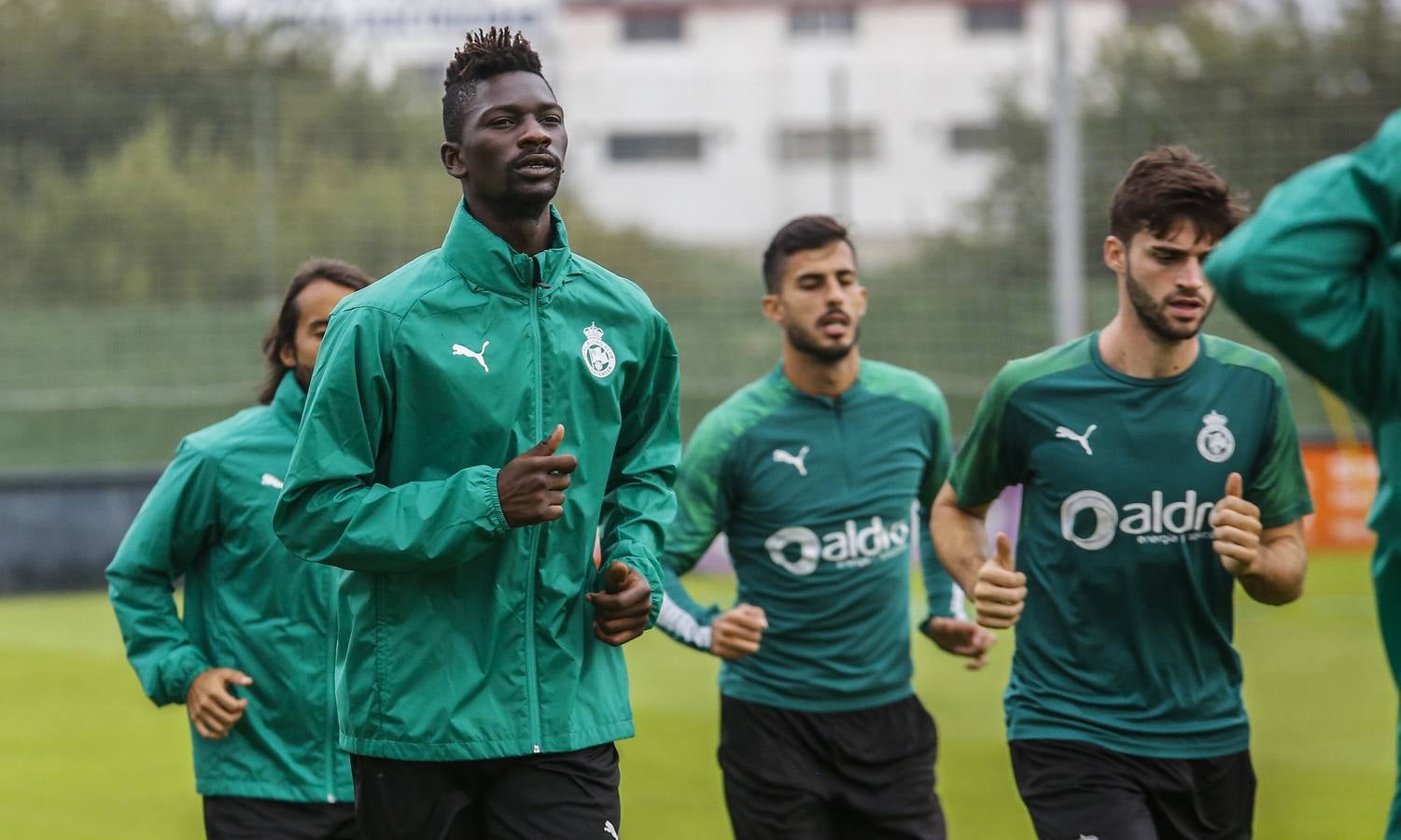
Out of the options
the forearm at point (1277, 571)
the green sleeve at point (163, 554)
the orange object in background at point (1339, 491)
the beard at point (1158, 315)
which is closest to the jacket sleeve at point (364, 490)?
the green sleeve at point (163, 554)

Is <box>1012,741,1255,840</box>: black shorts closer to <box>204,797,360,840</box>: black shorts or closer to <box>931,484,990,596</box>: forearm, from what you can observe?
<box>931,484,990,596</box>: forearm

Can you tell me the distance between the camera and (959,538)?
5.00 metres

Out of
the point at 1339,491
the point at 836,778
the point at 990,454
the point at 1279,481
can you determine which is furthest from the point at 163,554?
the point at 1339,491

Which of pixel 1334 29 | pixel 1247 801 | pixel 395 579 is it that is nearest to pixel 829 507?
pixel 1247 801

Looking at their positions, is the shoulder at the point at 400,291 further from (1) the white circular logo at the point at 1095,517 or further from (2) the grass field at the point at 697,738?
(2) the grass field at the point at 697,738

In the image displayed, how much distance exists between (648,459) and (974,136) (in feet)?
63.7

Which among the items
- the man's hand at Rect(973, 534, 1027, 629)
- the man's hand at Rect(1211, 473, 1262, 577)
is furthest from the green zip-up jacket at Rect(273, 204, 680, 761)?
the man's hand at Rect(1211, 473, 1262, 577)

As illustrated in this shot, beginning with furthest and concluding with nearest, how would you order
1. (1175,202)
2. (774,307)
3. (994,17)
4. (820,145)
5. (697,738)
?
(994,17), (820,145), (697,738), (774,307), (1175,202)

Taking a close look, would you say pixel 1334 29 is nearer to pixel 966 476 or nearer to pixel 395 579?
pixel 966 476

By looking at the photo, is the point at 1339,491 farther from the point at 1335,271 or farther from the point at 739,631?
the point at 1335,271

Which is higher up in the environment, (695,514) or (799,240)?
(799,240)

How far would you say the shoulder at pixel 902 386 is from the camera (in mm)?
Answer: 6188

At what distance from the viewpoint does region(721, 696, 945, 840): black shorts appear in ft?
18.8

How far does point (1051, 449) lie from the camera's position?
478 cm
